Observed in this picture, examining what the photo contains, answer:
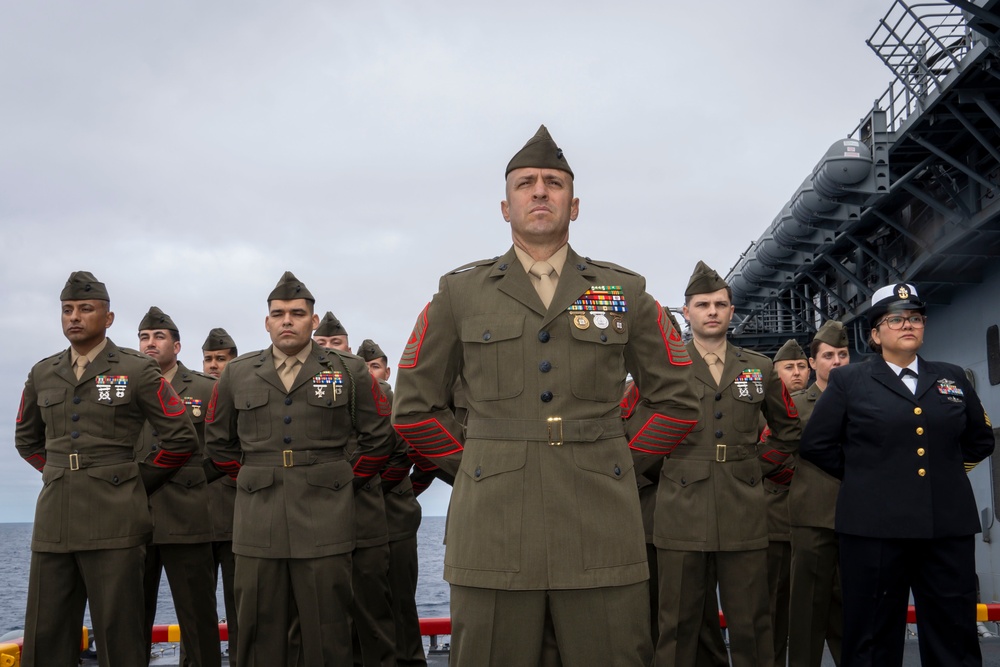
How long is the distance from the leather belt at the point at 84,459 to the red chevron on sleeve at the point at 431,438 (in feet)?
9.51

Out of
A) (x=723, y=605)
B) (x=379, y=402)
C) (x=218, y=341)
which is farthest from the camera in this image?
(x=218, y=341)

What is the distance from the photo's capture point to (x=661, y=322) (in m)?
3.56

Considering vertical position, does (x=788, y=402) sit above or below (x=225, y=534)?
above

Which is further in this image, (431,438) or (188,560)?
(188,560)

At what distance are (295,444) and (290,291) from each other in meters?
0.94

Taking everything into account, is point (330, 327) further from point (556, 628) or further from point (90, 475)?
point (556, 628)

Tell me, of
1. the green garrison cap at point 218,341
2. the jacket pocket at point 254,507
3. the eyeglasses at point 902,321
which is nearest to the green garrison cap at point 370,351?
the green garrison cap at point 218,341

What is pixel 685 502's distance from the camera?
5383 millimetres

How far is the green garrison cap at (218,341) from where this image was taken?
8.66m

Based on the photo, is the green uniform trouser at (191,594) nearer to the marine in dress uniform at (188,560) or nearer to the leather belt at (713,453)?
the marine in dress uniform at (188,560)

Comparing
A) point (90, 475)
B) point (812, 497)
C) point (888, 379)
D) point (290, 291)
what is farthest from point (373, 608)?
point (888, 379)

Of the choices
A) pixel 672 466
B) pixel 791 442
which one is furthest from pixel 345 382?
pixel 791 442

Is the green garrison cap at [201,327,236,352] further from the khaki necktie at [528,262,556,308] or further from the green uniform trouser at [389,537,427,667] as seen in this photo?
the khaki necktie at [528,262,556,308]

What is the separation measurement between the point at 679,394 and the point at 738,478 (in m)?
2.15
